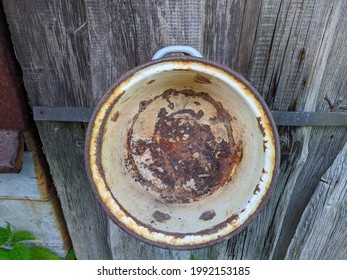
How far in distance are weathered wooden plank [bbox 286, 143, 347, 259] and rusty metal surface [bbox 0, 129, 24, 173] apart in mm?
1034

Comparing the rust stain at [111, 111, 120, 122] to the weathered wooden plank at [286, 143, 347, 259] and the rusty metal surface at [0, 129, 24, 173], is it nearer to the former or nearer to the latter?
the rusty metal surface at [0, 129, 24, 173]

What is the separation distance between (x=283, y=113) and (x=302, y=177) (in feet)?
1.00

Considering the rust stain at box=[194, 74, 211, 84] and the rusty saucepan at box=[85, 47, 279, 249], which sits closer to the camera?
the rusty saucepan at box=[85, 47, 279, 249]

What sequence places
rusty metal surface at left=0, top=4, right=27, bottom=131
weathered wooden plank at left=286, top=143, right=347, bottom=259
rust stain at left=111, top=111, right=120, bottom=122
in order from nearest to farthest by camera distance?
1. rust stain at left=111, top=111, right=120, bottom=122
2. rusty metal surface at left=0, top=4, right=27, bottom=131
3. weathered wooden plank at left=286, top=143, right=347, bottom=259

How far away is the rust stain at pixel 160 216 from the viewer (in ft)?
3.17

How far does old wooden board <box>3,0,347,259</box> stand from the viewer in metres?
0.95

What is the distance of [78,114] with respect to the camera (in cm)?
109

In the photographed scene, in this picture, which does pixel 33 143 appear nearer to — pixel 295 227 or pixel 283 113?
pixel 283 113

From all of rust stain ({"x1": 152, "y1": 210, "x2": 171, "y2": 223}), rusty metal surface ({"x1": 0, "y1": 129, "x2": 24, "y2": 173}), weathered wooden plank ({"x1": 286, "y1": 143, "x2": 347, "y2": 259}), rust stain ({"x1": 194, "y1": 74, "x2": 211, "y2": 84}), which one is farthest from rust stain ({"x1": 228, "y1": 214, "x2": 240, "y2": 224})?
rusty metal surface ({"x1": 0, "y1": 129, "x2": 24, "y2": 173})

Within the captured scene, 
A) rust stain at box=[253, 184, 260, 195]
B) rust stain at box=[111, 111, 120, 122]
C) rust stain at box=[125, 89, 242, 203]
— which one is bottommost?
rust stain at box=[125, 89, 242, 203]

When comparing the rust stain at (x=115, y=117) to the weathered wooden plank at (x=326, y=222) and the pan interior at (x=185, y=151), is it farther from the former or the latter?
the weathered wooden plank at (x=326, y=222)

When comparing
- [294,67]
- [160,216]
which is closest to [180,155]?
[160,216]

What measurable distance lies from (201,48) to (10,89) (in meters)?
0.61

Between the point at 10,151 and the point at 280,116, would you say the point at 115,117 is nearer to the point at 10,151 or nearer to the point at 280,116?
the point at 10,151
